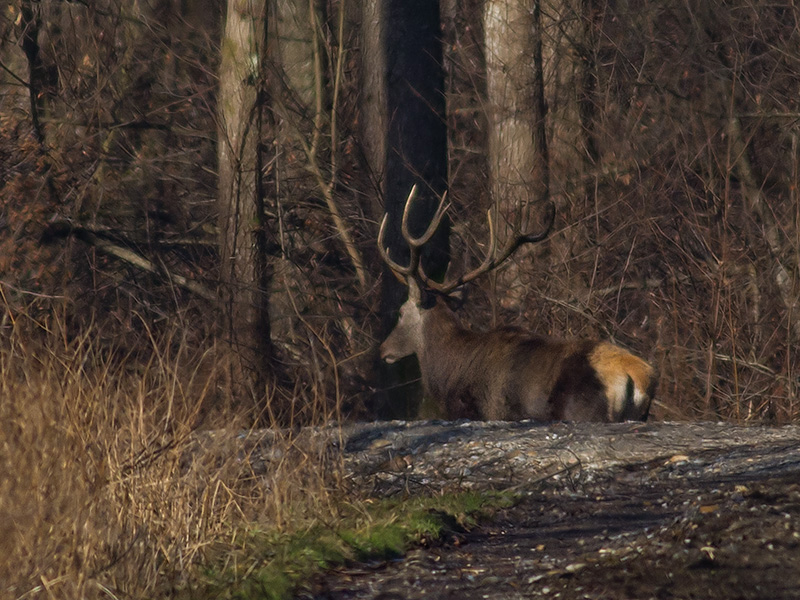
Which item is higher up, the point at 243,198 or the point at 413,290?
the point at 243,198

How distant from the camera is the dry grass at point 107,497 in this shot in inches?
184

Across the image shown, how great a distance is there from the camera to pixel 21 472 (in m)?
5.14

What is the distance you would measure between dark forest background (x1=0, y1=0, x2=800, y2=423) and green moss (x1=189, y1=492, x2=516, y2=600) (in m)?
4.88

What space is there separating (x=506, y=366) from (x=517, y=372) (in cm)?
18

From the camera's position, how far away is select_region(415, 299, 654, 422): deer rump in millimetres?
9320

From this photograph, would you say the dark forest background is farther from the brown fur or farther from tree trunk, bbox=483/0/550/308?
the brown fur

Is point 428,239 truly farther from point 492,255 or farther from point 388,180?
point 388,180

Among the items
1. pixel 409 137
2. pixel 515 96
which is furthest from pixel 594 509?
pixel 515 96

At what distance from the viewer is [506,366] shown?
10.1 m

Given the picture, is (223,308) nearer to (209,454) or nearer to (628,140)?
(628,140)

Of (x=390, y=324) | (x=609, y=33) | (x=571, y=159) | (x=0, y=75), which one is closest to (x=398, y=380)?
(x=390, y=324)

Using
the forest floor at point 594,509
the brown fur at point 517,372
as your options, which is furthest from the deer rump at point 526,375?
Answer: the forest floor at point 594,509

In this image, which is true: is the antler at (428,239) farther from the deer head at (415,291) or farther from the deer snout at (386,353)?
Answer: the deer snout at (386,353)

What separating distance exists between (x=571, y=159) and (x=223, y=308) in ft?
14.5
